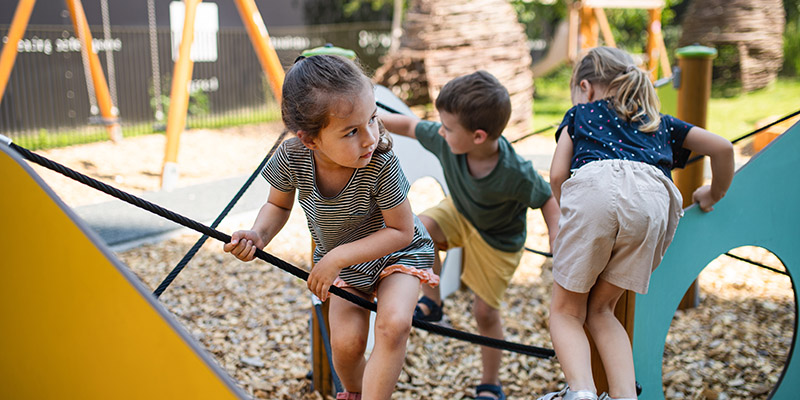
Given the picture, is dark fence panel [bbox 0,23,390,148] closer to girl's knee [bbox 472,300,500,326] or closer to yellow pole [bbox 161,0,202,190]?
yellow pole [bbox 161,0,202,190]

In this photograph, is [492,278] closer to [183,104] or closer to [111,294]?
[111,294]

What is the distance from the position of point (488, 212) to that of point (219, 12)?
9646mm

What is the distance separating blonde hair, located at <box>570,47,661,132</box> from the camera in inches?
81.5

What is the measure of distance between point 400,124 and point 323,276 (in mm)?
1096

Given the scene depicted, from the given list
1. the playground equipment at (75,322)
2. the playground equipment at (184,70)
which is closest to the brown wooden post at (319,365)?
the playground equipment at (75,322)

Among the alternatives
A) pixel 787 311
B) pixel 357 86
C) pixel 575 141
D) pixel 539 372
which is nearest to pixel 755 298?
pixel 787 311

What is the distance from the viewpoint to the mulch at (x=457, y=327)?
299 centimetres

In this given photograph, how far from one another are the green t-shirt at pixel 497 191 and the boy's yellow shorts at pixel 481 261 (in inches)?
1.4

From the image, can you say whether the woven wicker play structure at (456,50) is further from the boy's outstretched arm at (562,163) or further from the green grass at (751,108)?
the boy's outstretched arm at (562,163)

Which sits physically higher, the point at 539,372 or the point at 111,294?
the point at 111,294

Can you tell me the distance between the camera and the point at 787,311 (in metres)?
3.67

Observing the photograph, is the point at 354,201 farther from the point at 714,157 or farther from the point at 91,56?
the point at 91,56

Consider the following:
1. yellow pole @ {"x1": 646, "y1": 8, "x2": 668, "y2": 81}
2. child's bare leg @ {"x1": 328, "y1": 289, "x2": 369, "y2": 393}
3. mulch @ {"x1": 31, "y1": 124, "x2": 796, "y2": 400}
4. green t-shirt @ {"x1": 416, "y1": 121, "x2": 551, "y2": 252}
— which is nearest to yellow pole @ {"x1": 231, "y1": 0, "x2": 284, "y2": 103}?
mulch @ {"x1": 31, "y1": 124, "x2": 796, "y2": 400}

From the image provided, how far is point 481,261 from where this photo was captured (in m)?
2.79
